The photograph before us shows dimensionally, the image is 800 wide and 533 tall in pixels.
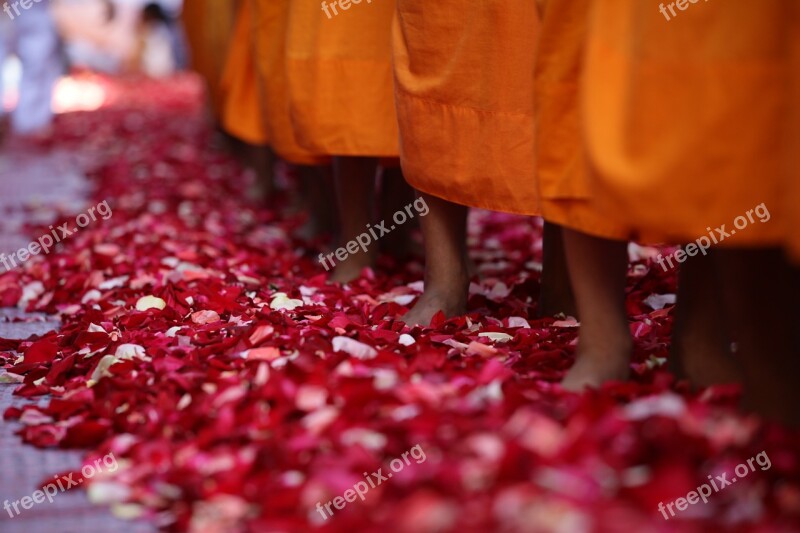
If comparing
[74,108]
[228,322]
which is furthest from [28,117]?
[228,322]

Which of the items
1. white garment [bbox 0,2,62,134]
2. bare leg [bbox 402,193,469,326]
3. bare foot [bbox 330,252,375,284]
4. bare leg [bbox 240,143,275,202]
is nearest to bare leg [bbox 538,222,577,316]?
bare leg [bbox 402,193,469,326]

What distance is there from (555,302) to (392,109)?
626 mm

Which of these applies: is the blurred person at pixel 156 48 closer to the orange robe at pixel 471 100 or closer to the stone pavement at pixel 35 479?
the stone pavement at pixel 35 479

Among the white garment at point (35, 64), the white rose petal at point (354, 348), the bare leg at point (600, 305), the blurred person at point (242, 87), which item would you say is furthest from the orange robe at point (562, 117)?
the white garment at point (35, 64)

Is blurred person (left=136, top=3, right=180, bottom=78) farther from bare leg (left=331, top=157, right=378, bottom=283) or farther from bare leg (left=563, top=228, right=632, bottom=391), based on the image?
bare leg (left=563, top=228, right=632, bottom=391)

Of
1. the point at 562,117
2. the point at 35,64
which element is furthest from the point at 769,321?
the point at 35,64

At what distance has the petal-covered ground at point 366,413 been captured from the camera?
4.79ft

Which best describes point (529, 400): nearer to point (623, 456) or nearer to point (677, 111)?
point (623, 456)

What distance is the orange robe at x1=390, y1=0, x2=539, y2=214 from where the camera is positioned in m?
2.24

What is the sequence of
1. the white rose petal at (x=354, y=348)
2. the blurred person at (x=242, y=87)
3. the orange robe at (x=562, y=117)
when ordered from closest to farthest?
the orange robe at (x=562, y=117) → the white rose petal at (x=354, y=348) → the blurred person at (x=242, y=87)

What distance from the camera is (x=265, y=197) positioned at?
4.98 m

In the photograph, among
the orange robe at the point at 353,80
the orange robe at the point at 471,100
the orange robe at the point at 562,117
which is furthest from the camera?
the orange robe at the point at 353,80

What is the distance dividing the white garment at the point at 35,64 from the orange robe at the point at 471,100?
6028mm

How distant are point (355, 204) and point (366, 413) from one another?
1.38m
